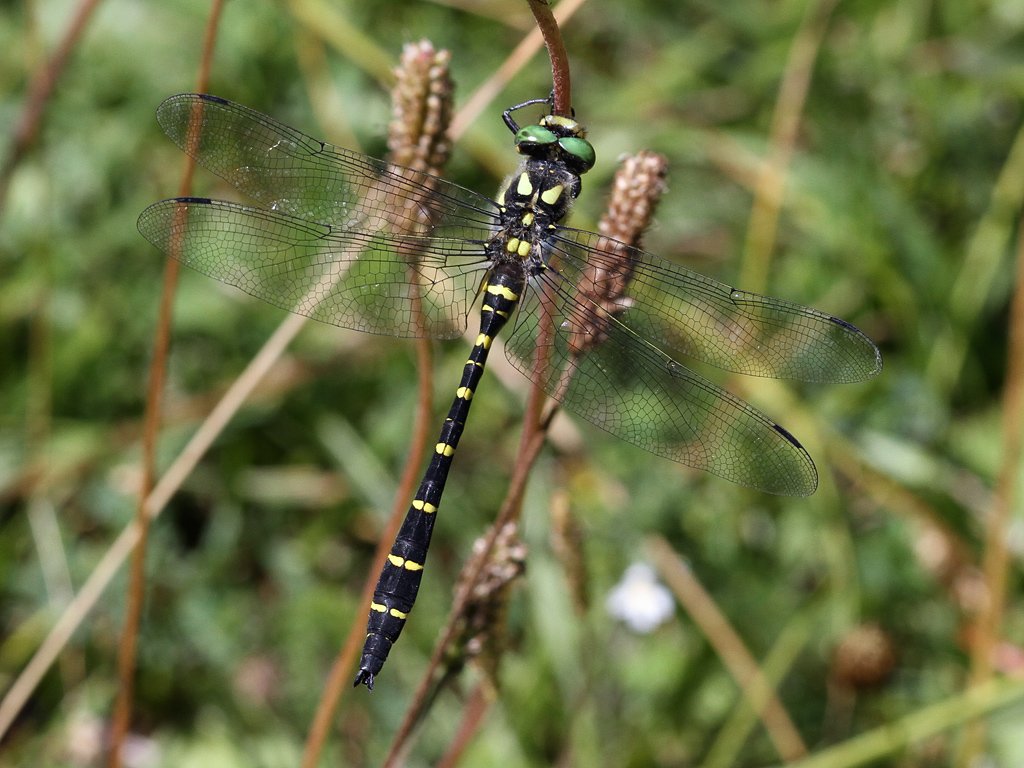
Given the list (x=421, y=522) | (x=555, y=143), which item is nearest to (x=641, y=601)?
(x=421, y=522)

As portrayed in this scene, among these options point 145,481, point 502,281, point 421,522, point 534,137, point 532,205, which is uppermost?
point 534,137

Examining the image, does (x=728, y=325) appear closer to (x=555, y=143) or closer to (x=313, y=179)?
(x=555, y=143)

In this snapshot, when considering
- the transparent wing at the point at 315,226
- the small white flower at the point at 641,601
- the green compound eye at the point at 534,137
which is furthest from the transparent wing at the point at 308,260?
the small white flower at the point at 641,601

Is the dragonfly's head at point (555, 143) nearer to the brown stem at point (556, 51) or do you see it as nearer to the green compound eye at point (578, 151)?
the green compound eye at point (578, 151)

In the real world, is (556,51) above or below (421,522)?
above

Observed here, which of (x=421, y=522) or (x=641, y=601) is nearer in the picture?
(x=421, y=522)

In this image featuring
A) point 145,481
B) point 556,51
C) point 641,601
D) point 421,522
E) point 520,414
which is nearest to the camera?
point 556,51

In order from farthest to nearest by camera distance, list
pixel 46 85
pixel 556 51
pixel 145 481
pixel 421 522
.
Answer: pixel 46 85, pixel 145 481, pixel 421 522, pixel 556 51

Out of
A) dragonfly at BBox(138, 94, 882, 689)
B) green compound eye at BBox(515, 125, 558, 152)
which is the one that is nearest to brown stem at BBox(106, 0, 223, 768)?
dragonfly at BBox(138, 94, 882, 689)

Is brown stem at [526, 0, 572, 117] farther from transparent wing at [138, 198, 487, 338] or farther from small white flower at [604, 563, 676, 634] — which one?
small white flower at [604, 563, 676, 634]
